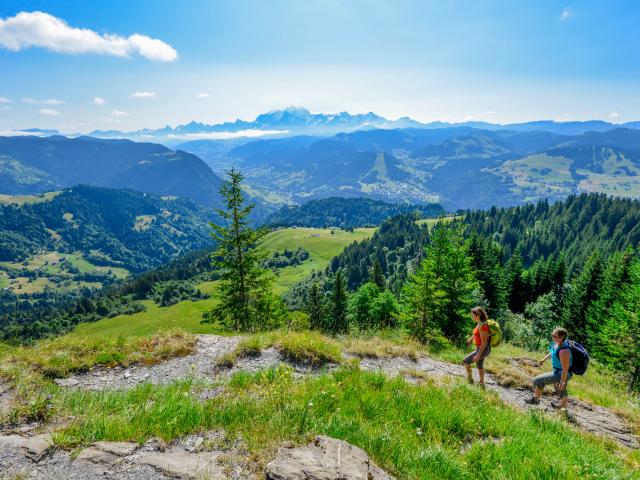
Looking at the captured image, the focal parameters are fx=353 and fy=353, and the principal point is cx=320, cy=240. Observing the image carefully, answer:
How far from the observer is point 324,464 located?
5.04 meters

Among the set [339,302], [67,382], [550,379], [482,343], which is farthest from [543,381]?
[339,302]

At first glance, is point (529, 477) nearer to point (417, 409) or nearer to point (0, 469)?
point (417, 409)

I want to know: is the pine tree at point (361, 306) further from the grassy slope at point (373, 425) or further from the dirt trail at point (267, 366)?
the grassy slope at point (373, 425)

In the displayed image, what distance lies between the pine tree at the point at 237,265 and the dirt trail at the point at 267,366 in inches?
654

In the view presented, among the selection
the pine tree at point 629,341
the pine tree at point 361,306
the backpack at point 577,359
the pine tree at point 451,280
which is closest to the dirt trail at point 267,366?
the backpack at point 577,359

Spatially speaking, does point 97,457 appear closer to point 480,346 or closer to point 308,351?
point 308,351

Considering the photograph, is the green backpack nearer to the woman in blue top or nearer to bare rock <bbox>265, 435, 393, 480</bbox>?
the woman in blue top

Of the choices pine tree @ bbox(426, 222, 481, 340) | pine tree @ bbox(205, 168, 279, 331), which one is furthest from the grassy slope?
pine tree @ bbox(205, 168, 279, 331)

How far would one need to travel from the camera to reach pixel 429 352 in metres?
15.2

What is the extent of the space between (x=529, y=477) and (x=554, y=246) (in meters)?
203

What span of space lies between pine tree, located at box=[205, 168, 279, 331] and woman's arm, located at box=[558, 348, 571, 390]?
889 inches

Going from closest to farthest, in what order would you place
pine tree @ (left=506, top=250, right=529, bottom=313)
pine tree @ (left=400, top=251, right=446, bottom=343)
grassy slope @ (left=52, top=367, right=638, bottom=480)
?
grassy slope @ (left=52, top=367, right=638, bottom=480) < pine tree @ (left=400, top=251, right=446, bottom=343) < pine tree @ (left=506, top=250, right=529, bottom=313)

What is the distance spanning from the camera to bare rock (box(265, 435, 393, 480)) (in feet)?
15.9

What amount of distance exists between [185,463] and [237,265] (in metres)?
24.8
